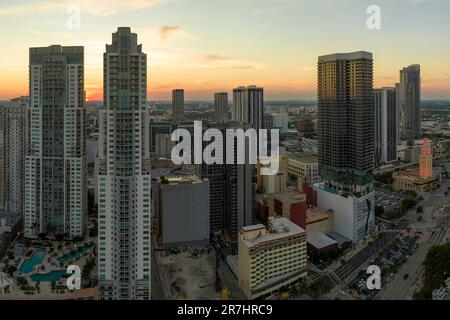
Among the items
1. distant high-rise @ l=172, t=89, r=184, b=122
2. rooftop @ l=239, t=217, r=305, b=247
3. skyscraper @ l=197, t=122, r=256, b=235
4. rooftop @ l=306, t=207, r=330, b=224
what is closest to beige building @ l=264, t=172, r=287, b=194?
rooftop @ l=306, t=207, r=330, b=224

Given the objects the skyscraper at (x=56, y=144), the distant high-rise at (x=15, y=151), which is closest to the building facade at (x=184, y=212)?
the skyscraper at (x=56, y=144)

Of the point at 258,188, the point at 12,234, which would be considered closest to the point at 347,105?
the point at 258,188

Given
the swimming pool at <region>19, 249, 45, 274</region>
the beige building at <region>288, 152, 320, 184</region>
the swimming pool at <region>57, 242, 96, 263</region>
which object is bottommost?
the swimming pool at <region>19, 249, 45, 274</region>

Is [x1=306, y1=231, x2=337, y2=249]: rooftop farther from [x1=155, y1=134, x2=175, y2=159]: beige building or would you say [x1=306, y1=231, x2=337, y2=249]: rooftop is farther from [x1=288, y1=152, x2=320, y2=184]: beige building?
[x1=155, y1=134, x2=175, y2=159]: beige building

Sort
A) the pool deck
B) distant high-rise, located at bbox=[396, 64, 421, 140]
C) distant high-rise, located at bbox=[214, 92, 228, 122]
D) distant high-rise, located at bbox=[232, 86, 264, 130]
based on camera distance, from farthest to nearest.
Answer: distant high-rise, located at bbox=[396, 64, 421, 140] → distant high-rise, located at bbox=[214, 92, 228, 122] → distant high-rise, located at bbox=[232, 86, 264, 130] → the pool deck

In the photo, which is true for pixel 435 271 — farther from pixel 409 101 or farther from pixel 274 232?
pixel 409 101

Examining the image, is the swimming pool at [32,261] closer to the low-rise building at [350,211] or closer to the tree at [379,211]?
the low-rise building at [350,211]
